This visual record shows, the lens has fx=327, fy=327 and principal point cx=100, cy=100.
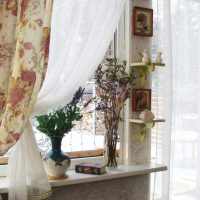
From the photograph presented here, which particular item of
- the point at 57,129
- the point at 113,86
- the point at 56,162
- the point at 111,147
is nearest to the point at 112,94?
the point at 113,86

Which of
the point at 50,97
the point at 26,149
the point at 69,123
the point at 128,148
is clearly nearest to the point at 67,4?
the point at 50,97

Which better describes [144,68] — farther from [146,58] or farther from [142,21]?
[142,21]

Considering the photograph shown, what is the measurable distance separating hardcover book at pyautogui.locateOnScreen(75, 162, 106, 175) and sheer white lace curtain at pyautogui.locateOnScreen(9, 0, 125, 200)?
332 millimetres

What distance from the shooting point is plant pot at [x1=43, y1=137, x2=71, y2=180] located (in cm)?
177

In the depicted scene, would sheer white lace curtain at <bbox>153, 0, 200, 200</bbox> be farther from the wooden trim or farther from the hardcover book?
the hardcover book

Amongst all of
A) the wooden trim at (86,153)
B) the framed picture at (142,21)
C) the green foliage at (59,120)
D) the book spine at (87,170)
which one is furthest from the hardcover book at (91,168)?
the framed picture at (142,21)

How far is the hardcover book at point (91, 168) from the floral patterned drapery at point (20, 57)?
552mm

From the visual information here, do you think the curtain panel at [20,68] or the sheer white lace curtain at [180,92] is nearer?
the curtain panel at [20,68]

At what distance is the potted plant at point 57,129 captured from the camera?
177 centimetres

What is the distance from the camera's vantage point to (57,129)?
1.78 m

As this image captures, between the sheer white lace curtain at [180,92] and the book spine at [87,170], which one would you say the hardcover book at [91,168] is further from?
the sheer white lace curtain at [180,92]

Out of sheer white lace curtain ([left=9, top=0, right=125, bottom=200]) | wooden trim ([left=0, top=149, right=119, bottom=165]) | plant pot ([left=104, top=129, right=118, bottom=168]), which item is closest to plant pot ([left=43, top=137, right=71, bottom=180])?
sheer white lace curtain ([left=9, top=0, right=125, bottom=200])

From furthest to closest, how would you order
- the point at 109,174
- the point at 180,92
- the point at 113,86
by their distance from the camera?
the point at 180,92 < the point at 113,86 < the point at 109,174

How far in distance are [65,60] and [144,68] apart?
2.02 feet
